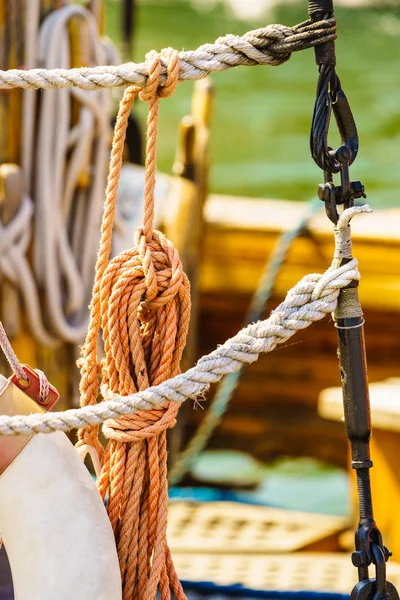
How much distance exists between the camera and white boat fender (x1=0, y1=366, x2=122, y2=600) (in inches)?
49.3

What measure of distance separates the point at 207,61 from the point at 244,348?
349 mm

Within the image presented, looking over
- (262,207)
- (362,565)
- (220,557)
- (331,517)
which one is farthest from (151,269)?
(262,207)

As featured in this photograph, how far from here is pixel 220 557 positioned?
2393mm

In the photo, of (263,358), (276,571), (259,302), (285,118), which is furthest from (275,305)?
(285,118)

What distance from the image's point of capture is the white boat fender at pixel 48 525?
1.25 meters

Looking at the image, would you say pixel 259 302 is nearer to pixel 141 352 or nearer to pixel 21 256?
pixel 21 256

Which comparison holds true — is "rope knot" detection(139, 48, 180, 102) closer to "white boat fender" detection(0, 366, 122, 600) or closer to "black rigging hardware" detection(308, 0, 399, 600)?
"black rigging hardware" detection(308, 0, 399, 600)

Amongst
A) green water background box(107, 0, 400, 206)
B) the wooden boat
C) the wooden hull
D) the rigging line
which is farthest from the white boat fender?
green water background box(107, 0, 400, 206)

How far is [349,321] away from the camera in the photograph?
4.18 ft

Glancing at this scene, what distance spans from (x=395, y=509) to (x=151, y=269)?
4.61 ft

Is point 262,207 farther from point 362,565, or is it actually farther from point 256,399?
point 362,565

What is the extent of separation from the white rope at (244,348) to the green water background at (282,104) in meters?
6.04

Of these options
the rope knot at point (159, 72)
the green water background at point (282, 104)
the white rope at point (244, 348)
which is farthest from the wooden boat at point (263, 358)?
the green water background at point (282, 104)

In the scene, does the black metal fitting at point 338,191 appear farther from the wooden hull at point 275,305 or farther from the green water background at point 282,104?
the green water background at point 282,104
